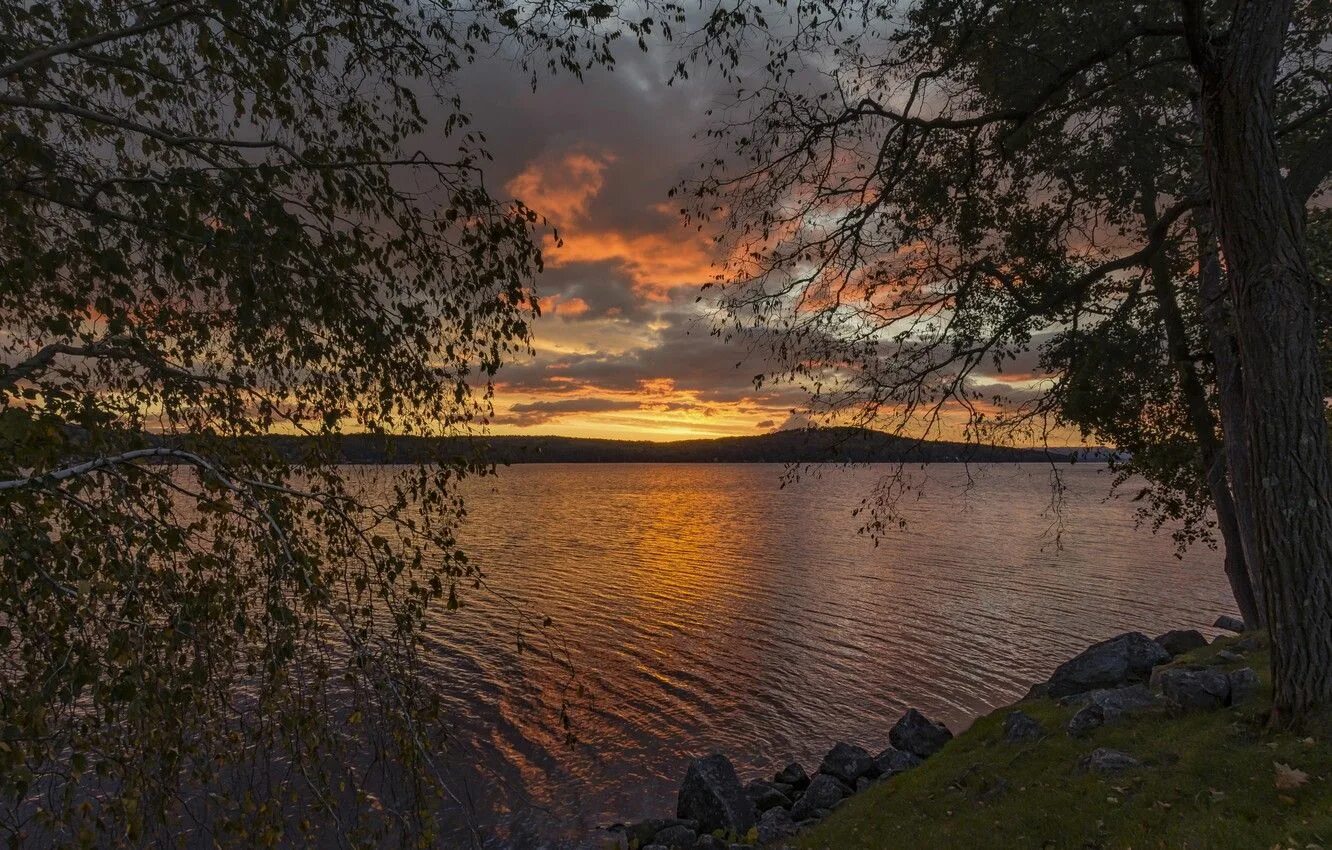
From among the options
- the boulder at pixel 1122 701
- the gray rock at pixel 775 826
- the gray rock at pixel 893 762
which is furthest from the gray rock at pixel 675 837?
the boulder at pixel 1122 701

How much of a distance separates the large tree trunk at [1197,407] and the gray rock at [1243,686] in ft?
16.2

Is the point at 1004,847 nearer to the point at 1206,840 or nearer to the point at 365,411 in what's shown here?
the point at 1206,840

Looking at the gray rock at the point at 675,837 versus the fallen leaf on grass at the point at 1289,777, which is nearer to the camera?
the fallen leaf on grass at the point at 1289,777

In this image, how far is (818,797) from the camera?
1518cm

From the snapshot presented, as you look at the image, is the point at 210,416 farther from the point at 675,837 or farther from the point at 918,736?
the point at 918,736

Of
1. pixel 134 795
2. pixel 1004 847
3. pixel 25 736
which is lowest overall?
pixel 1004 847

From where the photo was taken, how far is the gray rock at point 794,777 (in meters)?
16.7

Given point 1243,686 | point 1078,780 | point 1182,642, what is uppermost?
point 1243,686

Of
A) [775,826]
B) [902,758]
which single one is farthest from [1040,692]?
[775,826]

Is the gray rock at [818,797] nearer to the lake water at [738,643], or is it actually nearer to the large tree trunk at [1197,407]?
the lake water at [738,643]

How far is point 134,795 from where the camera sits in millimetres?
3434

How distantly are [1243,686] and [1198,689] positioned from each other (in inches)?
23.5

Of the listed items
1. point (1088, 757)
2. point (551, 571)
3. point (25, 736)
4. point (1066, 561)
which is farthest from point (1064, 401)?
point (1066, 561)

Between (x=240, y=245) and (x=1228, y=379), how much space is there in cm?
1443
